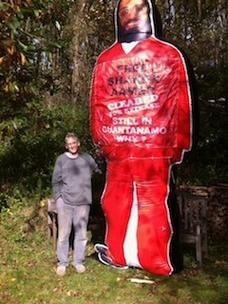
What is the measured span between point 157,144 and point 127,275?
5.27 ft

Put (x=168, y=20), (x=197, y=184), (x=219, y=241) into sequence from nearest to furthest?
(x=219, y=241), (x=197, y=184), (x=168, y=20)

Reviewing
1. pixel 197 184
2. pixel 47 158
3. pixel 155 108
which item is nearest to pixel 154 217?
pixel 155 108

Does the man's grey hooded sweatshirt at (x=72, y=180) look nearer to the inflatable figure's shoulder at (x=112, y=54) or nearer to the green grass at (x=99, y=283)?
the green grass at (x=99, y=283)

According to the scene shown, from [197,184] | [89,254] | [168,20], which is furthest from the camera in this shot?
[168,20]

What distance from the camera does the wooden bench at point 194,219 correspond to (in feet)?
23.2

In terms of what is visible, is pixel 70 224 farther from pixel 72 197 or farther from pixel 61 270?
pixel 61 270

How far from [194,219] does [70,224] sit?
62.5 inches

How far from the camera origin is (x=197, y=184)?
33.0ft

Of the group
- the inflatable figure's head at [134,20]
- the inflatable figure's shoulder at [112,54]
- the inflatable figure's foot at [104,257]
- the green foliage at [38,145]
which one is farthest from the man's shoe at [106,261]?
the green foliage at [38,145]

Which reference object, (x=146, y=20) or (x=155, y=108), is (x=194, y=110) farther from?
(x=146, y=20)

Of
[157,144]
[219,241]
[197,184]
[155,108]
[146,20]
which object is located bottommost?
[219,241]

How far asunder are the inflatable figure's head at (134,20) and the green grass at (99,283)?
9.35 feet

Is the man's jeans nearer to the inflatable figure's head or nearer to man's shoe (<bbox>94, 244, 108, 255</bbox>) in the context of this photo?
man's shoe (<bbox>94, 244, 108, 255</bbox>)

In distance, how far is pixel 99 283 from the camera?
6.48 meters
